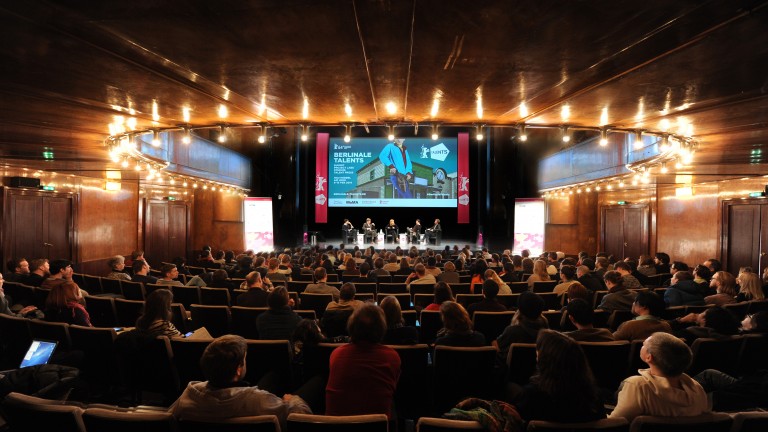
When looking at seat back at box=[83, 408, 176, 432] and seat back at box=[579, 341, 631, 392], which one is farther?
seat back at box=[579, 341, 631, 392]

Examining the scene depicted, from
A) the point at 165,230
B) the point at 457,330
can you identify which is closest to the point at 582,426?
the point at 457,330

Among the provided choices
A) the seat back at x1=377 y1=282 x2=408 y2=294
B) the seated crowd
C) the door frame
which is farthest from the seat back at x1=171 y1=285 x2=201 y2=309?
the door frame

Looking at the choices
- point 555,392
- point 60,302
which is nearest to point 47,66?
point 60,302

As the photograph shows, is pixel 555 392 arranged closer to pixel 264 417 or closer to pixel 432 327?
pixel 264 417

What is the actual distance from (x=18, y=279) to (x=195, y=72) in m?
5.04

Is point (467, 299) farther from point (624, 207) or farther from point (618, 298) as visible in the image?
point (624, 207)

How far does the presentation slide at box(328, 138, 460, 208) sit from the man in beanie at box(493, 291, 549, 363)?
13.1 metres

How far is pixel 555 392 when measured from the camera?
5.80ft

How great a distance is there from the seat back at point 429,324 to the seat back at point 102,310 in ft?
11.6

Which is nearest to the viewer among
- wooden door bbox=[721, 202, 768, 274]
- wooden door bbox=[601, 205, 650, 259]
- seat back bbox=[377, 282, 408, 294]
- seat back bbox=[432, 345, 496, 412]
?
seat back bbox=[432, 345, 496, 412]

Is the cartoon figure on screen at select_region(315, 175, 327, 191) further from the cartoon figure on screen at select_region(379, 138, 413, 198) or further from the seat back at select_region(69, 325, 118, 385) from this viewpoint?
the seat back at select_region(69, 325, 118, 385)

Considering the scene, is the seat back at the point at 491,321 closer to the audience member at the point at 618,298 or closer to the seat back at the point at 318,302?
the audience member at the point at 618,298

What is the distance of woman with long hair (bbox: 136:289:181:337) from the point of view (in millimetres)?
3107

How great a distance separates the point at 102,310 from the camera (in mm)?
4625
